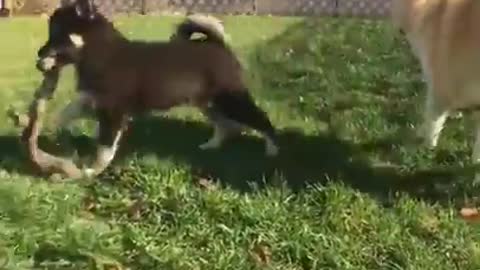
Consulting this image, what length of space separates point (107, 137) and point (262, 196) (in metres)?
1.03

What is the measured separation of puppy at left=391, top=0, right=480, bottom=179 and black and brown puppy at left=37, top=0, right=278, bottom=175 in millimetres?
987

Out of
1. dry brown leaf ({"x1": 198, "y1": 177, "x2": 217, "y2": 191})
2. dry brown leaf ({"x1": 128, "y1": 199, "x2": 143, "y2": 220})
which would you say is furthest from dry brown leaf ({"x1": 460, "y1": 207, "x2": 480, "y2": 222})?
dry brown leaf ({"x1": 128, "y1": 199, "x2": 143, "y2": 220})

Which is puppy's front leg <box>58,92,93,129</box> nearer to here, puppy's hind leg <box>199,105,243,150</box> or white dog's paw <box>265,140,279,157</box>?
puppy's hind leg <box>199,105,243,150</box>

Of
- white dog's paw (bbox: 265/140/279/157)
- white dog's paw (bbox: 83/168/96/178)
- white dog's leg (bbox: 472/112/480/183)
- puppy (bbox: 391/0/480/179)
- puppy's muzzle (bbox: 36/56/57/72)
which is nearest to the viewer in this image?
white dog's paw (bbox: 83/168/96/178)

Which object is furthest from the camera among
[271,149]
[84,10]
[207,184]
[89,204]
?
[271,149]

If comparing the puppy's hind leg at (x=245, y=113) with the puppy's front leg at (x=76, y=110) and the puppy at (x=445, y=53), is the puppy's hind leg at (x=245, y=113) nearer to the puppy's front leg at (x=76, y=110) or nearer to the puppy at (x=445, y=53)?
the puppy's front leg at (x=76, y=110)

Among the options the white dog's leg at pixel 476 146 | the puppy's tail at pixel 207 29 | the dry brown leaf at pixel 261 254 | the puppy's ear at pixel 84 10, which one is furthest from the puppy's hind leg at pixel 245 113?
the dry brown leaf at pixel 261 254

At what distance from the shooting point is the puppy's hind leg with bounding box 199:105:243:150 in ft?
19.8

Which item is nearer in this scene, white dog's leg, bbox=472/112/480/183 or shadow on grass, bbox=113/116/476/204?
shadow on grass, bbox=113/116/476/204

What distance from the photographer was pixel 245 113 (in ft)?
19.4

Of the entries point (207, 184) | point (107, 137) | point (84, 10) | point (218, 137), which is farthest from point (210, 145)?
point (84, 10)

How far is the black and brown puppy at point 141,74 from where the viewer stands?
17.7 ft

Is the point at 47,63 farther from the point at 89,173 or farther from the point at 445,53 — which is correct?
the point at 445,53

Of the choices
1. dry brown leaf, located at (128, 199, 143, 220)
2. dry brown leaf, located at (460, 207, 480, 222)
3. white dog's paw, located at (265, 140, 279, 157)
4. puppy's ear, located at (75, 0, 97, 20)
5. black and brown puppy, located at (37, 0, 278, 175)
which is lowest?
white dog's paw, located at (265, 140, 279, 157)
